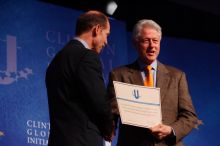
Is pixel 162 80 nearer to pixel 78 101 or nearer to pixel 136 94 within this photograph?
pixel 136 94

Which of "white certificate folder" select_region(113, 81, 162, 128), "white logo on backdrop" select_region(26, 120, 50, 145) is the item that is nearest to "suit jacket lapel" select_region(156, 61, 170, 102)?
"white certificate folder" select_region(113, 81, 162, 128)

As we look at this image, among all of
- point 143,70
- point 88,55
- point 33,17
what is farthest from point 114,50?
point 88,55

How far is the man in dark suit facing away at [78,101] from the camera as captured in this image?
7.70ft

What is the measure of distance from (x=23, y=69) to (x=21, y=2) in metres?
0.54

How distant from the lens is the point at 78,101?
2.37 m

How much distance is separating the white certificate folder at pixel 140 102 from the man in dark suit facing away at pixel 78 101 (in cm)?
19

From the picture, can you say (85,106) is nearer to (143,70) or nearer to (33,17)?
(143,70)

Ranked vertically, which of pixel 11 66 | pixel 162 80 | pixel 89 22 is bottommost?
pixel 162 80

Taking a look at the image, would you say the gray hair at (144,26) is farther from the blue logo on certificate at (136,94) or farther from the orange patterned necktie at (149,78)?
the blue logo on certificate at (136,94)

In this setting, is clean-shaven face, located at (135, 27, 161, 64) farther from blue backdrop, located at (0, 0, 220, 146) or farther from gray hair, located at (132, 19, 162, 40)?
blue backdrop, located at (0, 0, 220, 146)

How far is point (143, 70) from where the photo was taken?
9.27 ft

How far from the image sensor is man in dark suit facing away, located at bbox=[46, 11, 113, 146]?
92.4 inches

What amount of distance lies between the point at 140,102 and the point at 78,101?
0.37 meters

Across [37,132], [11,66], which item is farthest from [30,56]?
[37,132]
